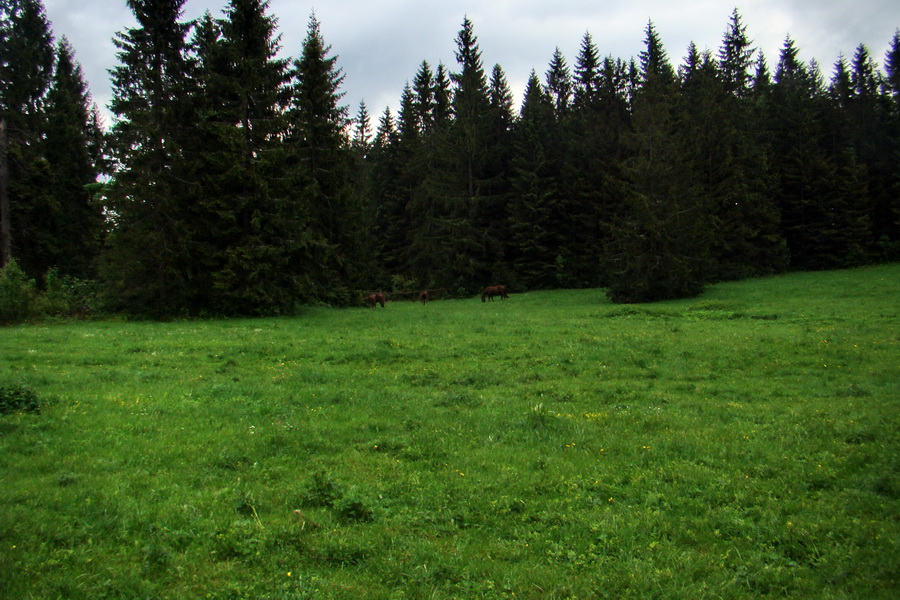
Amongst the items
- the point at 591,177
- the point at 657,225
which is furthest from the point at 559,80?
the point at 657,225

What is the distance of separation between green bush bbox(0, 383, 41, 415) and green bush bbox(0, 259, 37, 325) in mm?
17550

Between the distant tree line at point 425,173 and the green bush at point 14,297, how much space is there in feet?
7.07

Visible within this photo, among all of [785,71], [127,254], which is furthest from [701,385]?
[785,71]

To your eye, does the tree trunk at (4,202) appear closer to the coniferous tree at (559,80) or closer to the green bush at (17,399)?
the green bush at (17,399)

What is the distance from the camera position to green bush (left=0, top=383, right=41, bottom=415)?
8526mm

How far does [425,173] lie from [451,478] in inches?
1997

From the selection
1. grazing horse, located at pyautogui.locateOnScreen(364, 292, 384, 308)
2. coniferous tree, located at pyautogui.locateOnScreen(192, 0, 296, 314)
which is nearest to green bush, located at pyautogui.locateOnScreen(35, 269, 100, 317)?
coniferous tree, located at pyautogui.locateOnScreen(192, 0, 296, 314)

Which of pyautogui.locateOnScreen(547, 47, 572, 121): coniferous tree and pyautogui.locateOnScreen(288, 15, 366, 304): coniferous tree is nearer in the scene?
pyautogui.locateOnScreen(288, 15, 366, 304): coniferous tree

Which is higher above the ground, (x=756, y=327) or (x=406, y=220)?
(x=406, y=220)

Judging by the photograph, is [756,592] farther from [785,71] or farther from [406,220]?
[785,71]

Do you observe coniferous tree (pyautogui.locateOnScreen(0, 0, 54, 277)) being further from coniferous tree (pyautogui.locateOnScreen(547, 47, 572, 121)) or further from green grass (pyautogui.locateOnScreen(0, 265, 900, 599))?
coniferous tree (pyautogui.locateOnScreen(547, 47, 572, 121))

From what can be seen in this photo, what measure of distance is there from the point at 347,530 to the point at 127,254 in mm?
26265

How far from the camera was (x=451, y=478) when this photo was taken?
6.69 m

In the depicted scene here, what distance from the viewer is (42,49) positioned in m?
38.0
